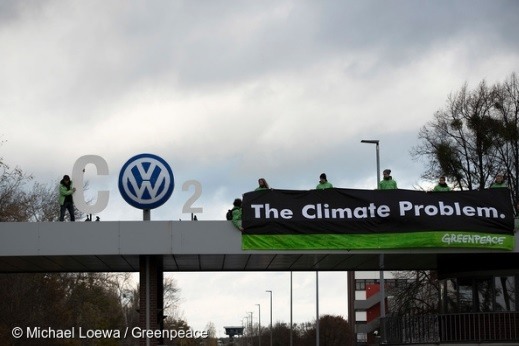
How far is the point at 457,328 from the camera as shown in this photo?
3372 centimetres

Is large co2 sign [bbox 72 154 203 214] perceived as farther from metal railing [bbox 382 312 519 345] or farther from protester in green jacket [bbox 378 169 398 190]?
metal railing [bbox 382 312 519 345]

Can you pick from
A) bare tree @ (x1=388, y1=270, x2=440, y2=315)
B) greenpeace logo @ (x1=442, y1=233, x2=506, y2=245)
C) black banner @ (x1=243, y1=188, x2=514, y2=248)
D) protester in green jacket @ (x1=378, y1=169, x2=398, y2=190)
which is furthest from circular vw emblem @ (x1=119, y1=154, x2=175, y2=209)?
bare tree @ (x1=388, y1=270, x2=440, y2=315)

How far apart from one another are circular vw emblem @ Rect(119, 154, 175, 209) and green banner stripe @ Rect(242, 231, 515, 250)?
3100 millimetres

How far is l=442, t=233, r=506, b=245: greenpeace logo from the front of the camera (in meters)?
29.9

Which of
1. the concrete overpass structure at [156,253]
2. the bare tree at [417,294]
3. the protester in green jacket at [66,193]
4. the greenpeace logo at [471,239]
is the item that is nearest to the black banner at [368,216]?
the greenpeace logo at [471,239]

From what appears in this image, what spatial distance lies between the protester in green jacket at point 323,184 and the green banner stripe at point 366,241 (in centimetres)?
148

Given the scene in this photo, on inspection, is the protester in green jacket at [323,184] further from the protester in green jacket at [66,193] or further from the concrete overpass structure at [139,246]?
the protester in green jacket at [66,193]

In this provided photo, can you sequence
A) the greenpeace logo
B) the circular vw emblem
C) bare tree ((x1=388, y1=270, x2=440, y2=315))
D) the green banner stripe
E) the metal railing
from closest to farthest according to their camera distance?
1. the green banner stripe
2. the greenpeace logo
3. the circular vw emblem
4. the metal railing
5. bare tree ((x1=388, y1=270, x2=440, y2=315))

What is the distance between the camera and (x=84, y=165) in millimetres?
30562

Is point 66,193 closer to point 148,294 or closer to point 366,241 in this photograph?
point 148,294

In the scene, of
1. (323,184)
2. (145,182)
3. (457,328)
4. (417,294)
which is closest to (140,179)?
(145,182)

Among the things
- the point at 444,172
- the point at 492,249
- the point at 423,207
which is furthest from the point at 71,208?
the point at 444,172

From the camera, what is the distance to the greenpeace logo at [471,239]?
98.2 ft

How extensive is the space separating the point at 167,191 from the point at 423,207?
25.2 feet
